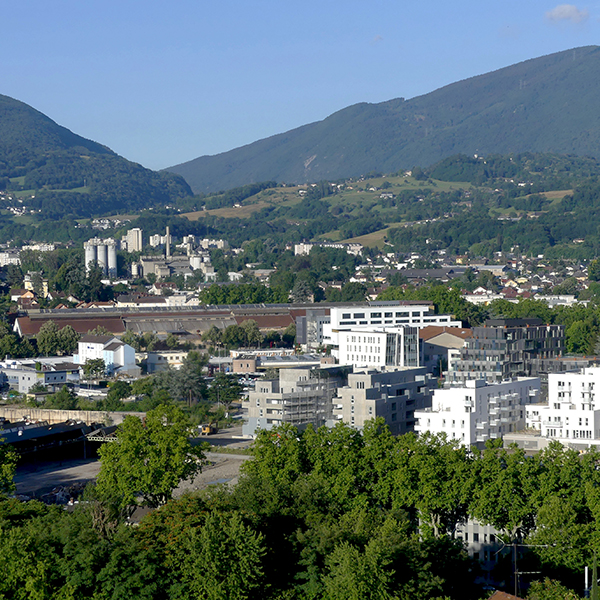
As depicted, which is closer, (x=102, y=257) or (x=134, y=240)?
(x=102, y=257)

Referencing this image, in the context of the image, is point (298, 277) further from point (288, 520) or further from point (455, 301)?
point (288, 520)

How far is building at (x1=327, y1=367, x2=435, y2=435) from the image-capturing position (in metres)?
36.7

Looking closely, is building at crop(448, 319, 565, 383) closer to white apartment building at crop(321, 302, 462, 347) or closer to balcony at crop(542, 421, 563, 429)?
balcony at crop(542, 421, 563, 429)

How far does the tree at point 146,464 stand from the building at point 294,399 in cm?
962

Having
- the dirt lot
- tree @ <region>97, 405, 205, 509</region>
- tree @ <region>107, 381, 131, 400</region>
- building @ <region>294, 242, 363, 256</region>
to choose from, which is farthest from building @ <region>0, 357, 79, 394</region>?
building @ <region>294, 242, 363, 256</region>

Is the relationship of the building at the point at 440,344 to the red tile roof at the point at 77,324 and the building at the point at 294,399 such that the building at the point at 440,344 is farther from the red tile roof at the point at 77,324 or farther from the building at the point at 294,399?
the red tile roof at the point at 77,324

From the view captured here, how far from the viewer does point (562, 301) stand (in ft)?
271

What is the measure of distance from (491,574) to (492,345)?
21.7m

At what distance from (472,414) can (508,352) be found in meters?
11.4

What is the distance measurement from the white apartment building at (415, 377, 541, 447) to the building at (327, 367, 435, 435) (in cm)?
327

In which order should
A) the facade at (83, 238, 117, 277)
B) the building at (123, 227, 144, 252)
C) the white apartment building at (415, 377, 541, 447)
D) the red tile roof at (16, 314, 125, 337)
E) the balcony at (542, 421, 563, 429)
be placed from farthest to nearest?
1. the building at (123, 227, 144, 252)
2. the facade at (83, 238, 117, 277)
3. the red tile roof at (16, 314, 125, 337)
4. the white apartment building at (415, 377, 541, 447)
5. the balcony at (542, 421, 563, 429)

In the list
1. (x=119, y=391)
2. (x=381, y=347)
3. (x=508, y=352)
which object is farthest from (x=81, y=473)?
(x=381, y=347)

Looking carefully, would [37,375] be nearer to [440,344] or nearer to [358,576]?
[440,344]

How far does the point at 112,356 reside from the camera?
5531 centimetres
